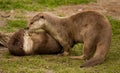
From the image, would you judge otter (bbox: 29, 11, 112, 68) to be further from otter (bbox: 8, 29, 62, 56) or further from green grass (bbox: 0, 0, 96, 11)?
green grass (bbox: 0, 0, 96, 11)

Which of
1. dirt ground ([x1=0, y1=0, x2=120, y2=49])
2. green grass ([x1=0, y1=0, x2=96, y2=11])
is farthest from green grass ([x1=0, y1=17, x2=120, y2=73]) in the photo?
green grass ([x1=0, y1=0, x2=96, y2=11])

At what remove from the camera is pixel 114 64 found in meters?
7.00

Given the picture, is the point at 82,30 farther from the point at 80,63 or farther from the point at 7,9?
the point at 7,9

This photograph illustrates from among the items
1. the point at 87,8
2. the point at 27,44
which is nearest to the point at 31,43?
the point at 27,44

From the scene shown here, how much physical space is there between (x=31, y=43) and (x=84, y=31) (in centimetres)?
96

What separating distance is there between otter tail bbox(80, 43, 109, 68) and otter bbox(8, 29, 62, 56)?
0.92m

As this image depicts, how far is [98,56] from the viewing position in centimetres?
700

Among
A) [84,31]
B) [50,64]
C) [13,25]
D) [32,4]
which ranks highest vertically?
[84,31]

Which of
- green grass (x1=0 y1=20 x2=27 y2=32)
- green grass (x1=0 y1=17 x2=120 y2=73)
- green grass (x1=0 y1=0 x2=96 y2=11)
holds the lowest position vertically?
green grass (x1=0 y1=17 x2=120 y2=73)

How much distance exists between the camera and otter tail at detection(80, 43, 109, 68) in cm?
681

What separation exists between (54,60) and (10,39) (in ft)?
2.90

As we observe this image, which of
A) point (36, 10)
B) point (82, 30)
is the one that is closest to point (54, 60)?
point (82, 30)

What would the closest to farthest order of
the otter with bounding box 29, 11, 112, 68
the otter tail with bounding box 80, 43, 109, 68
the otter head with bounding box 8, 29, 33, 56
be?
1. the otter tail with bounding box 80, 43, 109, 68
2. the otter with bounding box 29, 11, 112, 68
3. the otter head with bounding box 8, 29, 33, 56

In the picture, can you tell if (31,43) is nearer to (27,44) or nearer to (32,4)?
(27,44)
